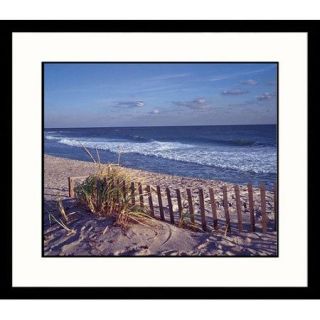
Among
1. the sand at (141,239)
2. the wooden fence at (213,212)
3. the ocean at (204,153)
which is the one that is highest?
the ocean at (204,153)

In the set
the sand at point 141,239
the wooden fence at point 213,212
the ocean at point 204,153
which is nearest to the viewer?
the sand at point 141,239

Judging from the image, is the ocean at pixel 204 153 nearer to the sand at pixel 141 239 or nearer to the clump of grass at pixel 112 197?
the clump of grass at pixel 112 197

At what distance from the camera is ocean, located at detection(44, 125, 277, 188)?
12.1m

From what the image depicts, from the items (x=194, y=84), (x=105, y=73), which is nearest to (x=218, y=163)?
(x=194, y=84)

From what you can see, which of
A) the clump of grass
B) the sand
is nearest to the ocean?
the clump of grass

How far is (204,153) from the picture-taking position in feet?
61.2

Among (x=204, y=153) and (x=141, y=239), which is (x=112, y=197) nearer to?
(x=141, y=239)

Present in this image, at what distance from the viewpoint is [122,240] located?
4.53 meters

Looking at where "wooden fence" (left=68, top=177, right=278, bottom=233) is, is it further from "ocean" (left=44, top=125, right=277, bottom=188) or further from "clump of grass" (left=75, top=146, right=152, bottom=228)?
"ocean" (left=44, top=125, right=277, bottom=188)

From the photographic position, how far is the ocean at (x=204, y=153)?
1212 centimetres

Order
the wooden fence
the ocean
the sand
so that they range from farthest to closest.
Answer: the ocean → the wooden fence → the sand

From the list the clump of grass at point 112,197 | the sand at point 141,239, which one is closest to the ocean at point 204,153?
the clump of grass at point 112,197

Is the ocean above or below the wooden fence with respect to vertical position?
above
